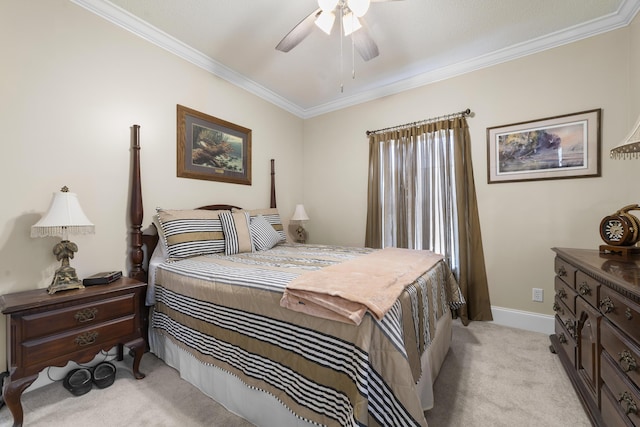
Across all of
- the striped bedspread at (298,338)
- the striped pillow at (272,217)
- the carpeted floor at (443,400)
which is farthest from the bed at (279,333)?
the striped pillow at (272,217)

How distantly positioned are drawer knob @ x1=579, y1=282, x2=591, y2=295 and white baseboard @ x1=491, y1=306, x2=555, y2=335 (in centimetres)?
124

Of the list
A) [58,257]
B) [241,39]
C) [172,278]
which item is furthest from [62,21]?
[172,278]

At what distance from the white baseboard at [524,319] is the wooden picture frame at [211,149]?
10.7 ft

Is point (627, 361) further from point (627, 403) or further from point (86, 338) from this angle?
point (86, 338)

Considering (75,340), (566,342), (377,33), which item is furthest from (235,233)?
(566,342)

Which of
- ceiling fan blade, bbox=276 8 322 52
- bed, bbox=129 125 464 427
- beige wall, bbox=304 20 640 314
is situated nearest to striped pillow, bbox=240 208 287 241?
bed, bbox=129 125 464 427

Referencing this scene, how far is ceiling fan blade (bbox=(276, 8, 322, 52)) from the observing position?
182 centimetres

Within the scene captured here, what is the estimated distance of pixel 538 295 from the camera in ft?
8.35

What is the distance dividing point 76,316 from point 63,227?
1.92ft

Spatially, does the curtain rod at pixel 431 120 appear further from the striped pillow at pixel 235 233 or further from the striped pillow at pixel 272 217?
the striped pillow at pixel 235 233

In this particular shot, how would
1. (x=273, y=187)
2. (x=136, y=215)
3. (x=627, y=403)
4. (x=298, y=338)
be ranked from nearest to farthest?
(x=627, y=403) → (x=298, y=338) → (x=136, y=215) → (x=273, y=187)

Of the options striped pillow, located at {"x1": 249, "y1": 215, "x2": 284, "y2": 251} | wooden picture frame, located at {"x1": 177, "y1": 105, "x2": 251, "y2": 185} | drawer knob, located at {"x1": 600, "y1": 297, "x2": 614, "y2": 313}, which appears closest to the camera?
drawer knob, located at {"x1": 600, "y1": 297, "x2": 614, "y2": 313}

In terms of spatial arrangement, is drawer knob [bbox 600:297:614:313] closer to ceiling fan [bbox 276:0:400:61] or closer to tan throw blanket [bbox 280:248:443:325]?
tan throw blanket [bbox 280:248:443:325]

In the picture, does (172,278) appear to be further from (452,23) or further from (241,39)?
(452,23)
